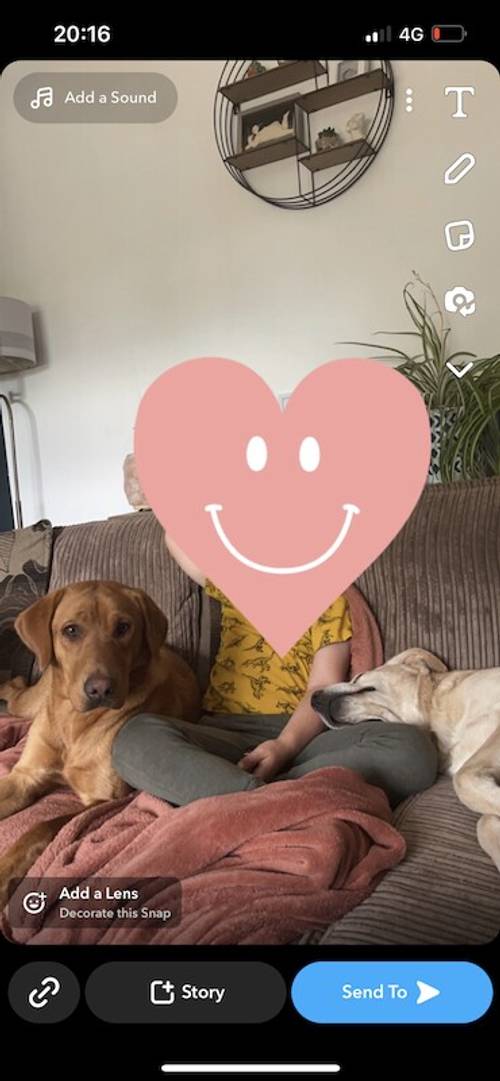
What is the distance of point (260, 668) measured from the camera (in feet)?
2.60

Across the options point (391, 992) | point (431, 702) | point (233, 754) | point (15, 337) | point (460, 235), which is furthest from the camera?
point (431, 702)

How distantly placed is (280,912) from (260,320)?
0.48 m

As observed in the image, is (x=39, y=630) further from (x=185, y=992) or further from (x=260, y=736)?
(x=185, y=992)

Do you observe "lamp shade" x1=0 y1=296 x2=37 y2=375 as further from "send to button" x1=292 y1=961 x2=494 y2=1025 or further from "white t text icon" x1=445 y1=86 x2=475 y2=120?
"send to button" x1=292 y1=961 x2=494 y2=1025

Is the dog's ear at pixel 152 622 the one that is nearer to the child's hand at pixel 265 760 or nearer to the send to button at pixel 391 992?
the child's hand at pixel 265 760

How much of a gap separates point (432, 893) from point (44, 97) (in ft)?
2.26

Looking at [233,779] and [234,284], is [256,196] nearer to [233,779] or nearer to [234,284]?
[234,284]

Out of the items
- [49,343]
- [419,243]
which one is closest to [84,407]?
[49,343]

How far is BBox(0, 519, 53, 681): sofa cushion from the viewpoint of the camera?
85cm

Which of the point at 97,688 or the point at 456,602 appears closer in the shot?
the point at 97,688

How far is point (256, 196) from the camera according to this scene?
0.65 meters
